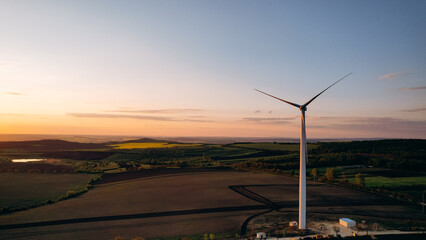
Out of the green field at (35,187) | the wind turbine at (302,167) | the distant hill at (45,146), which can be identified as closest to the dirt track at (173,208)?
the green field at (35,187)

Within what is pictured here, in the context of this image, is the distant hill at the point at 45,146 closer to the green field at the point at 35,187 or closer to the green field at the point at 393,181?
the green field at the point at 35,187

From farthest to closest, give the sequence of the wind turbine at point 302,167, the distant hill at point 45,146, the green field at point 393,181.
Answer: the distant hill at point 45,146
the green field at point 393,181
the wind turbine at point 302,167

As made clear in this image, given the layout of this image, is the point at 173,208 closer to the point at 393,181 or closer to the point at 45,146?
the point at 393,181

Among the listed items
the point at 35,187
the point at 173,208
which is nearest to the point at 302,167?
the point at 173,208

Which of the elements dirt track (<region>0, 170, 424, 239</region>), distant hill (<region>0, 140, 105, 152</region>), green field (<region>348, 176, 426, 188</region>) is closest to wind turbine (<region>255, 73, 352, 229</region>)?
dirt track (<region>0, 170, 424, 239</region>)

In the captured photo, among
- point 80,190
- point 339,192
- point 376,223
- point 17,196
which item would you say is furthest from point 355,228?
point 17,196

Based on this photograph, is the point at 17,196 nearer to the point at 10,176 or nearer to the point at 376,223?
the point at 10,176

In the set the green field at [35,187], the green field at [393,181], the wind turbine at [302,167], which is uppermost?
the wind turbine at [302,167]
